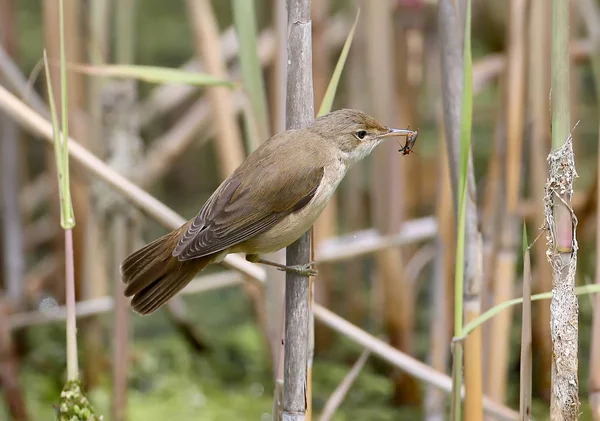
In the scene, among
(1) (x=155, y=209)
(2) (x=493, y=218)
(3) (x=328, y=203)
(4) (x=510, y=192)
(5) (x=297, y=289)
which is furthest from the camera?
(3) (x=328, y=203)

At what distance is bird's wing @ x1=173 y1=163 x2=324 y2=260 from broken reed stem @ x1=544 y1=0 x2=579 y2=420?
54 cm

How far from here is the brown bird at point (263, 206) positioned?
160 centimetres

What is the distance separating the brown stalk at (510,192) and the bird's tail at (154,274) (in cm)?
80

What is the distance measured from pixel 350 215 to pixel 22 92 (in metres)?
1.34

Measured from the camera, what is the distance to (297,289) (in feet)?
4.62

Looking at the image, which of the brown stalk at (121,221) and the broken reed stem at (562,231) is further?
the brown stalk at (121,221)

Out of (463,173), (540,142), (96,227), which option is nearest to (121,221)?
(96,227)

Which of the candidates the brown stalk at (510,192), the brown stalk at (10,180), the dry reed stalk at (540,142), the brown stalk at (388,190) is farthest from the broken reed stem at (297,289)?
the brown stalk at (10,180)

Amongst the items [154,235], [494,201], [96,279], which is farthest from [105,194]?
[154,235]

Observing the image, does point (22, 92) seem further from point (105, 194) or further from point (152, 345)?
point (152, 345)

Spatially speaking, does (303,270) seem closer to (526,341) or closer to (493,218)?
(526,341)

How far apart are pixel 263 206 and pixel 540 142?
1.01 meters

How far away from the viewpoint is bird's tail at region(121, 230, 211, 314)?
1.69m

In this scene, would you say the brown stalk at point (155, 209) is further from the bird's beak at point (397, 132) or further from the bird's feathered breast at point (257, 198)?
the bird's beak at point (397, 132)
